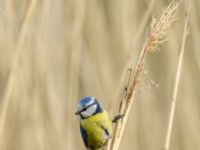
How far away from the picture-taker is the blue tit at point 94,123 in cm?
→ 139

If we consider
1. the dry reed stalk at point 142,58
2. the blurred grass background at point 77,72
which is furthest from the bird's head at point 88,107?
the dry reed stalk at point 142,58

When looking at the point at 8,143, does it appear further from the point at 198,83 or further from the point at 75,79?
the point at 198,83

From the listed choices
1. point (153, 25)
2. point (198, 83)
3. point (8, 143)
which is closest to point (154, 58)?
point (198, 83)

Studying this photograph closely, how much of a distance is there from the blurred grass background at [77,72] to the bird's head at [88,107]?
12 centimetres

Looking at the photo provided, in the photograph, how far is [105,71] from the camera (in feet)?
6.48

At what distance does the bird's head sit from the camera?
141 cm

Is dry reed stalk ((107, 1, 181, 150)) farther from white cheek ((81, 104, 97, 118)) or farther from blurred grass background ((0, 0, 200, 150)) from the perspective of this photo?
blurred grass background ((0, 0, 200, 150))

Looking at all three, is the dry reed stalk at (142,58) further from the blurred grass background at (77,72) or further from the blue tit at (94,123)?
the blurred grass background at (77,72)

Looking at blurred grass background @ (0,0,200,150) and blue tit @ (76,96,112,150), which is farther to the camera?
blurred grass background @ (0,0,200,150)

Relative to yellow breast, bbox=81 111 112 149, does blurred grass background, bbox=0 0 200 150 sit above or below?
above

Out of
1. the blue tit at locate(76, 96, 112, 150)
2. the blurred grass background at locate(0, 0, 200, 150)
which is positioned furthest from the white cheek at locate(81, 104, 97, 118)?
the blurred grass background at locate(0, 0, 200, 150)

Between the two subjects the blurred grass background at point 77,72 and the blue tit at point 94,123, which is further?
the blurred grass background at point 77,72

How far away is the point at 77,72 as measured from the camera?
188 centimetres

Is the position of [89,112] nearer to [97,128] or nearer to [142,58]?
[97,128]
